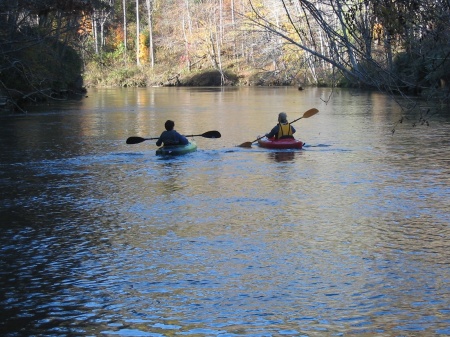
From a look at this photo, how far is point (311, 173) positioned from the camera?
17297mm

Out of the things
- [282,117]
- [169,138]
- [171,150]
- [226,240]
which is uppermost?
[282,117]

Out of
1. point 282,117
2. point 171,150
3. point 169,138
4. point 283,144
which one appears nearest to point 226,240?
point 171,150

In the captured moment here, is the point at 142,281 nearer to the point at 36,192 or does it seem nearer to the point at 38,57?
the point at 36,192

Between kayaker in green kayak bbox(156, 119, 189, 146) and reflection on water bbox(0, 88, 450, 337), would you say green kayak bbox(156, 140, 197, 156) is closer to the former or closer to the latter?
kayaker in green kayak bbox(156, 119, 189, 146)

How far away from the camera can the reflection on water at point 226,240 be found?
795 cm

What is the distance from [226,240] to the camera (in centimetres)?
1119

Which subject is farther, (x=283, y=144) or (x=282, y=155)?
(x=283, y=144)

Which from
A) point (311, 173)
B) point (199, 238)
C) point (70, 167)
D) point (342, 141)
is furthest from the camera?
point (342, 141)

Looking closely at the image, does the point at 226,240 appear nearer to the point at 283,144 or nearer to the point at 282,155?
the point at 282,155

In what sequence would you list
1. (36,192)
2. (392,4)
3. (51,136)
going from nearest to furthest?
(392,4) < (36,192) < (51,136)

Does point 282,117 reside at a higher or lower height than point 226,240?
higher

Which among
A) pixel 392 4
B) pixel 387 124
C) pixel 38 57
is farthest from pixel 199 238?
pixel 38 57

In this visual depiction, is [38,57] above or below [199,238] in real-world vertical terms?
above

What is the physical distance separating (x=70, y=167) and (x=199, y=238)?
8097 millimetres
